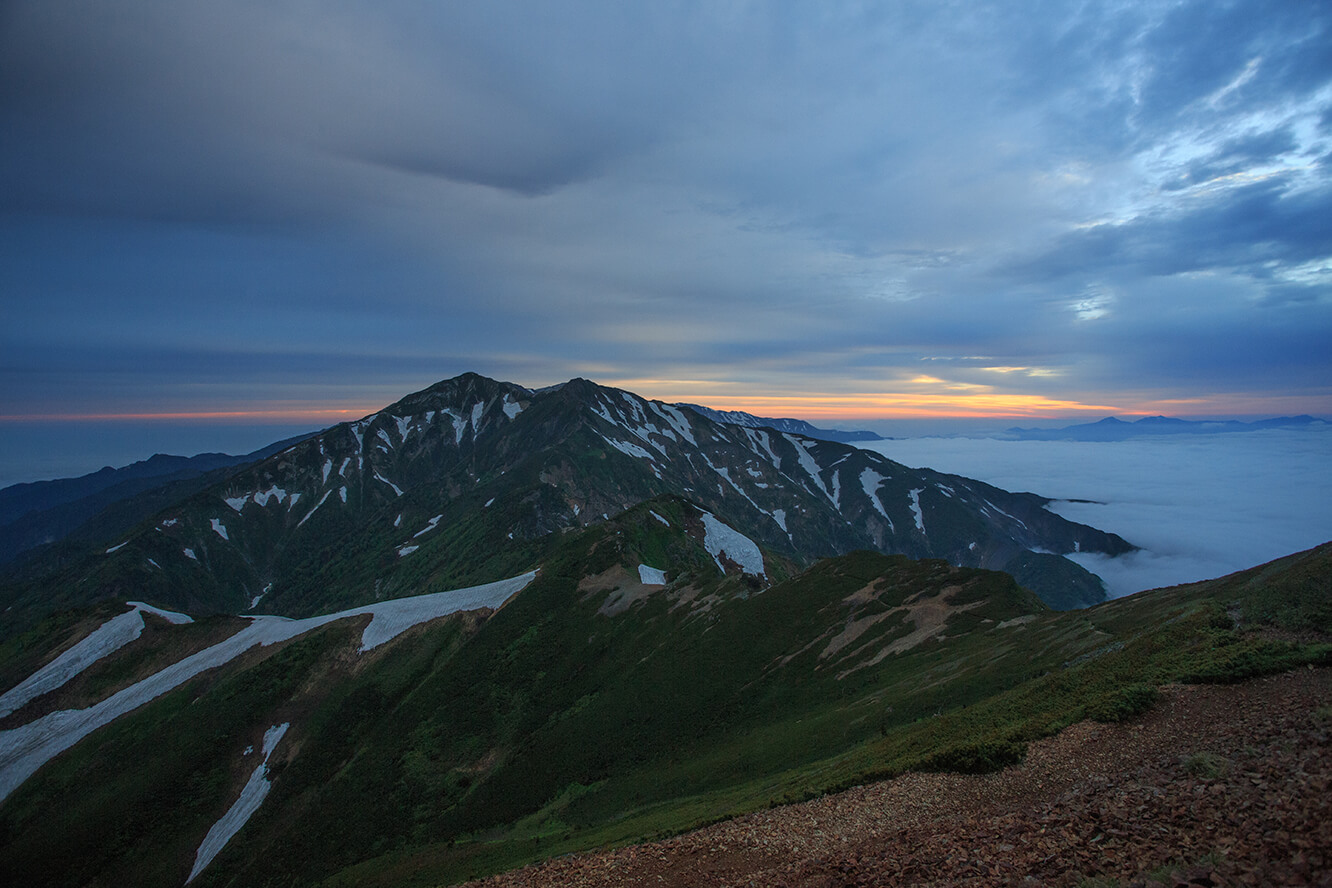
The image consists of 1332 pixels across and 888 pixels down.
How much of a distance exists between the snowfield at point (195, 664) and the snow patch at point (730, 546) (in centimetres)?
4832

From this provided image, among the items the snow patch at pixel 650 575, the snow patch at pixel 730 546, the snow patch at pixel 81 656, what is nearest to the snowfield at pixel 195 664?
the snow patch at pixel 81 656

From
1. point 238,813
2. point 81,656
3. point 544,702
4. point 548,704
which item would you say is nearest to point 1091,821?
point 548,704

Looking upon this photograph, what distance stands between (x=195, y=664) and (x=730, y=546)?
107587 millimetres

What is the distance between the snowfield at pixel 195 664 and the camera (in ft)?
243

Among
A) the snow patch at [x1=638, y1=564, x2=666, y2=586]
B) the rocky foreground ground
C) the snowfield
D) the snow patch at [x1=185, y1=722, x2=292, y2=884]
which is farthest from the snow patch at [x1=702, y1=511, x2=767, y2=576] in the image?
the rocky foreground ground

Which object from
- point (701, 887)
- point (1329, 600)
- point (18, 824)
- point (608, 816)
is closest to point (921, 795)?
point (701, 887)

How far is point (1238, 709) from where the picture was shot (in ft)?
59.0

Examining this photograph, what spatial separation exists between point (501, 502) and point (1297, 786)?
202317 millimetres

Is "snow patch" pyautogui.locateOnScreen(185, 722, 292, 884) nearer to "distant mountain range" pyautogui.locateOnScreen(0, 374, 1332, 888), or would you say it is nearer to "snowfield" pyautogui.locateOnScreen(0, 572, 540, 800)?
"distant mountain range" pyautogui.locateOnScreen(0, 374, 1332, 888)

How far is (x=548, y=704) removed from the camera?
68.2 metres

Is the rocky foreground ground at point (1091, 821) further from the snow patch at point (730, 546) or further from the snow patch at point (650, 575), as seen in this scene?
the snow patch at point (730, 546)

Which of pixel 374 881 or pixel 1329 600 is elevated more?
pixel 1329 600

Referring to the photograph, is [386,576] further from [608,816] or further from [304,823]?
[608,816]

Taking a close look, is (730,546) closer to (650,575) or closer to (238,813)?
(650,575)
